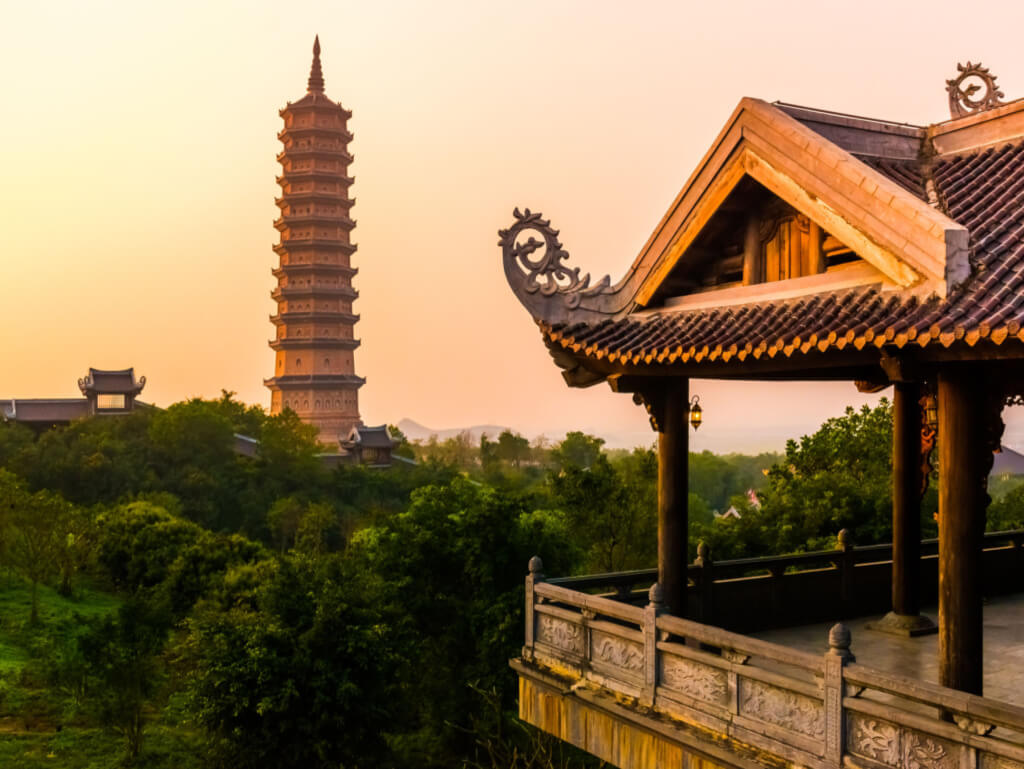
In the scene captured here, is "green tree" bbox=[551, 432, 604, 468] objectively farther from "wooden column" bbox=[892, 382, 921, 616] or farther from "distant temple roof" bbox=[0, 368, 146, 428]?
"wooden column" bbox=[892, 382, 921, 616]

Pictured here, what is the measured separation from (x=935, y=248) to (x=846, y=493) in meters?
16.1

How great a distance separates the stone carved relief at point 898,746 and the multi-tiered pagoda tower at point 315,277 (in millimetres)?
57712

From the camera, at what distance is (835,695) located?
16.7 ft

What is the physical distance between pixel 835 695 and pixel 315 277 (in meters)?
58.4

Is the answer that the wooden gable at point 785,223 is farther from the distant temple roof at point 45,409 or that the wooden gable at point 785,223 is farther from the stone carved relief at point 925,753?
the distant temple roof at point 45,409

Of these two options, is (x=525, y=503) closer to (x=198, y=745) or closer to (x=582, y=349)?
(x=198, y=745)

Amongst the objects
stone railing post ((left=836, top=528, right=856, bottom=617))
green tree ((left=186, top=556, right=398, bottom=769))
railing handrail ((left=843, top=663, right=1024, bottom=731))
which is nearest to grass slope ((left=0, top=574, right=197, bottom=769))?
green tree ((left=186, top=556, right=398, bottom=769))

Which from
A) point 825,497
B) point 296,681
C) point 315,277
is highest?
point 315,277

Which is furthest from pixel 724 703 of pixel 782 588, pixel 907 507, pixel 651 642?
pixel 907 507

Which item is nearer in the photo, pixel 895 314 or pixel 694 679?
pixel 895 314

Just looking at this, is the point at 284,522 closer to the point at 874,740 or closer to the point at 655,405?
the point at 655,405

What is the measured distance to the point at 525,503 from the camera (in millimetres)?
21469

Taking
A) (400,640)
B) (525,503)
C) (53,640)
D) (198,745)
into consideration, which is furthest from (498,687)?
(53,640)

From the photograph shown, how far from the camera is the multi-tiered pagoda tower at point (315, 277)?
201ft
